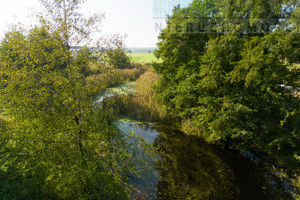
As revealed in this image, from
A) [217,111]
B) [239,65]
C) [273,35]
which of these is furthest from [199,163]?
[273,35]

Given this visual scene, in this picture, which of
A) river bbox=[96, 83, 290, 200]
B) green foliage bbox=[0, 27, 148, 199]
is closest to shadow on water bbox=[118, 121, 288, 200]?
river bbox=[96, 83, 290, 200]

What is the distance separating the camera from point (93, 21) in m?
6.28

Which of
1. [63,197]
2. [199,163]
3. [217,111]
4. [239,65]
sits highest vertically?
[239,65]

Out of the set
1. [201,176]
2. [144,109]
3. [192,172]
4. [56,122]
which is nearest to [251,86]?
[201,176]

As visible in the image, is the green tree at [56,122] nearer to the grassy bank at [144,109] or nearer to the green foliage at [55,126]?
the green foliage at [55,126]

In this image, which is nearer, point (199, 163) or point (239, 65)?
point (239, 65)

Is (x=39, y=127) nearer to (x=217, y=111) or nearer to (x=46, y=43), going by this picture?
(x=46, y=43)

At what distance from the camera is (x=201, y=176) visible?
27.9 feet

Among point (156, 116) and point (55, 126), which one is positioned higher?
point (55, 126)

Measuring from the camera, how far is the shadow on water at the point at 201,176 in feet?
24.4

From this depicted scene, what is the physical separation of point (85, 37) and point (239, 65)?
7.86m

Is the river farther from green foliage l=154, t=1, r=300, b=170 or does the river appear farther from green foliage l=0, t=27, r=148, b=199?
green foliage l=0, t=27, r=148, b=199

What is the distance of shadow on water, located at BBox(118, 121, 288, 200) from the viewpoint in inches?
293

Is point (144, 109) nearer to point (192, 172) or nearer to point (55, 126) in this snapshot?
point (192, 172)
